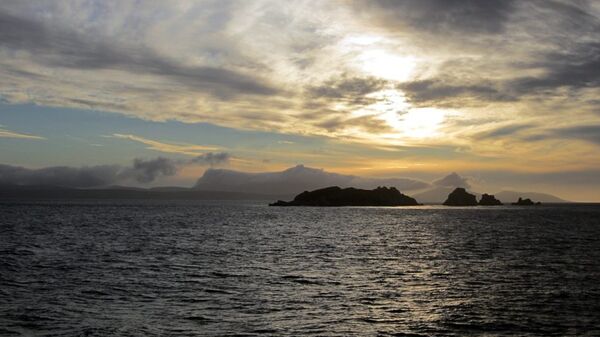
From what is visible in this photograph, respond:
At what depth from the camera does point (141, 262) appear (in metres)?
55.2

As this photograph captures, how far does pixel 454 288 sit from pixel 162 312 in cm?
2326

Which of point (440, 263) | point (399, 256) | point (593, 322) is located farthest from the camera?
point (399, 256)

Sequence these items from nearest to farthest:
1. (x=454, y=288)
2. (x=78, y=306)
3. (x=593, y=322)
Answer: (x=593, y=322) < (x=78, y=306) < (x=454, y=288)

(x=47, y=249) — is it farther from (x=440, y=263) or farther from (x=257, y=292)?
(x=440, y=263)

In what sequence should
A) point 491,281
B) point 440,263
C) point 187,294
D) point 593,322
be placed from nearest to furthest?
point 593,322 → point 187,294 → point 491,281 → point 440,263

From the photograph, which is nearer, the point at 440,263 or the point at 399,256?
the point at 440,263

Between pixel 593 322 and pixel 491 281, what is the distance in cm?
1519

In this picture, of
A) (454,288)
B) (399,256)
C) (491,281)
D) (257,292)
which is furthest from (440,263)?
(257,292)

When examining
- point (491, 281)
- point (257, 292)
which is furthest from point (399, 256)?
point (257, 292)

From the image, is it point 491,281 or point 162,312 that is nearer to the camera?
point 162,312

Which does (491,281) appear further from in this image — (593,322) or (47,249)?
(47,249)

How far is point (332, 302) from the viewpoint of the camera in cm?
3422

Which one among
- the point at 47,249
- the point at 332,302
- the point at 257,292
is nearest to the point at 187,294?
the point at 257,292

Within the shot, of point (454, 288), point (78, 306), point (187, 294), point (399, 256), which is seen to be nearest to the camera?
point (78, 306)
